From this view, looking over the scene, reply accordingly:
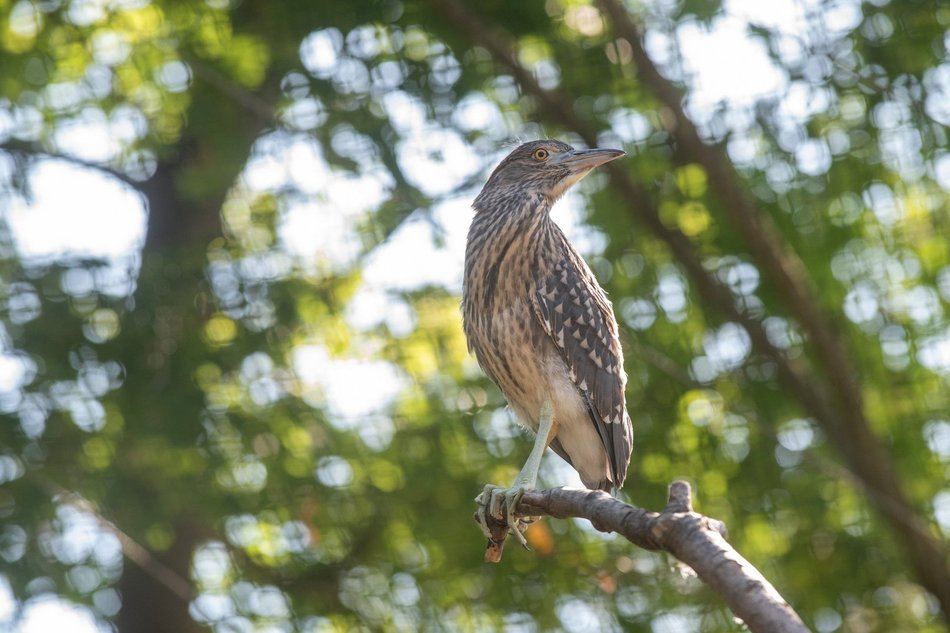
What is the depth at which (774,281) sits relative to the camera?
5.63m

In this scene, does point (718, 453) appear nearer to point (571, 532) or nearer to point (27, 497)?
point (571, 532)

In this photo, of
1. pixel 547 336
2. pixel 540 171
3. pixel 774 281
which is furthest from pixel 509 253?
pixel 774 281

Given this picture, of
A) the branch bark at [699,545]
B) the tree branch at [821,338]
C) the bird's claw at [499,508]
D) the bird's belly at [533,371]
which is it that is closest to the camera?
the branch bark at [699,545]

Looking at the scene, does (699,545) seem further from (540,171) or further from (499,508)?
(540,171)

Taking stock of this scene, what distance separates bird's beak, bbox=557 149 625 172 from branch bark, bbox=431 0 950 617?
1501mm

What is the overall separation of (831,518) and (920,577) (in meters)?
0.65

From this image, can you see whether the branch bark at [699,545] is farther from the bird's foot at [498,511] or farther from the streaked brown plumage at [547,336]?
the streaked brown plumage at [547,336]

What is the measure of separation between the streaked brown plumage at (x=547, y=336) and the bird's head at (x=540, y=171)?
0.30 ft

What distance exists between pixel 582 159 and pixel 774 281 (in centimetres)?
189

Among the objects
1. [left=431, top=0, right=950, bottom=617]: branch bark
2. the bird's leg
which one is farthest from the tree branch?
the bird's leg

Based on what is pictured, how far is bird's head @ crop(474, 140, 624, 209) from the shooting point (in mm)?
4023

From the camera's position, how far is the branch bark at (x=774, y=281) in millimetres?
5516

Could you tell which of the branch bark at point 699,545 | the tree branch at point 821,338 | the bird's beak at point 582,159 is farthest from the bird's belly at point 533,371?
the tree branch at point 821,338

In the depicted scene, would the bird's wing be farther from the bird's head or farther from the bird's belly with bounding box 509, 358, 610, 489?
the bird's head
